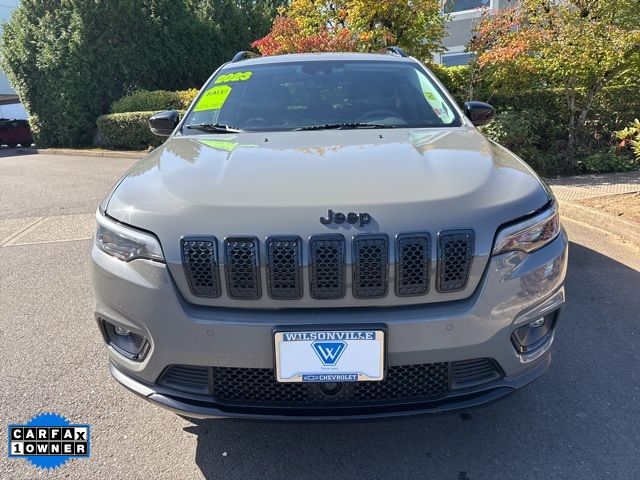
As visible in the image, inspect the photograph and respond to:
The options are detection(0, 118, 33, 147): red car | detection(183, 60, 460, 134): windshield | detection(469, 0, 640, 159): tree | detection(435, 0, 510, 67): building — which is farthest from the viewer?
detection(0, 118, 33, 147): red car

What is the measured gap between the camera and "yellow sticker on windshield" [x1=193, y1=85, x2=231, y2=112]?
10.8ft

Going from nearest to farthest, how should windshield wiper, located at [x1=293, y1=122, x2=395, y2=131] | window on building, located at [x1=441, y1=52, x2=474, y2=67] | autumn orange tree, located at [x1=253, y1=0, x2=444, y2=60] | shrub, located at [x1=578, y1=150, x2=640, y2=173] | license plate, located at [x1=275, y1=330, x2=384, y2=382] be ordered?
license plate, located at [x1=275, y1=330, x2=384, y2=382]
windshield wiper, located at [x1=293, y1=122, x2=395, y2=131]
shrub, located at [x1=578, y1=150, x2=640, y2=173]
autumn orange tree, located at [x1=253, y1=0, x2=444, y2=60]
window on building, located at [x1=441, y1=52, x2=474, y2=67]

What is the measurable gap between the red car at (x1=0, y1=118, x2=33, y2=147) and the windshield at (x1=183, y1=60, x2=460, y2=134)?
23500 mm

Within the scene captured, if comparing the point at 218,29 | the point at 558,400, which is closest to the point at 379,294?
the point at 558,400

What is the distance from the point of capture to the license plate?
5.74 feet

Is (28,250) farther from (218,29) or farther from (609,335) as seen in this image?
(218,29)

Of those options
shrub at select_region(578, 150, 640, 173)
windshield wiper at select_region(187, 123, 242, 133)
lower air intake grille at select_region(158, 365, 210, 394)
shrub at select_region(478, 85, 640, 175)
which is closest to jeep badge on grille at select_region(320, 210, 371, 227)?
lower air intake grille at select_region(158, 365, 210, 394)

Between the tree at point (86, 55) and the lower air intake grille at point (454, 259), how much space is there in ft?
57.3

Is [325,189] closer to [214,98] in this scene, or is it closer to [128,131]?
[214,98]

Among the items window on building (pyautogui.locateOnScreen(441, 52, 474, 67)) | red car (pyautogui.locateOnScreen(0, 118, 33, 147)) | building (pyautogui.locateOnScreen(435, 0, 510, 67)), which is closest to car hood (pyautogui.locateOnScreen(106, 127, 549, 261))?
building (pyautogui.locateOnScreen(435, 0, 510, 67))

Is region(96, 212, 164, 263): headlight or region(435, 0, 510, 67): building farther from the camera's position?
region(435, 0, 510, 67): building

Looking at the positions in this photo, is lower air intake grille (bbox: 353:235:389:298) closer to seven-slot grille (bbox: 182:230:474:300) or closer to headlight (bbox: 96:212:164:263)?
seven-slot grille (bbox: 182:230:474:300)

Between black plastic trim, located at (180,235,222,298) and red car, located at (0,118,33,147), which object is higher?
black plastic trim, located at (180,235,222,298)

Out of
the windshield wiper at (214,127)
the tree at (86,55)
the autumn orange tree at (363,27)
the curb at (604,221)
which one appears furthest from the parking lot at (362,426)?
the tree at (86,55)
